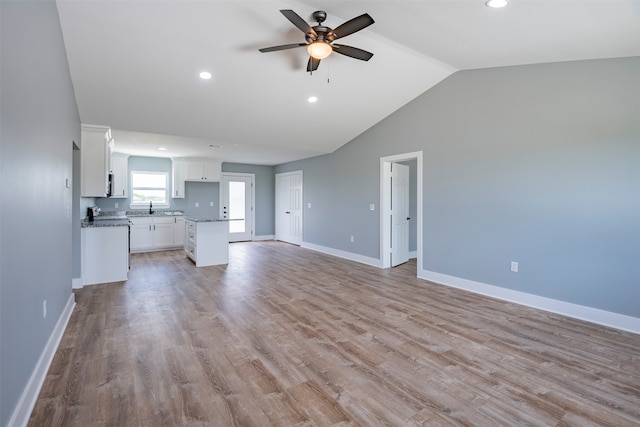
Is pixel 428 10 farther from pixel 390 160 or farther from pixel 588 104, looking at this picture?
pixel 390 160

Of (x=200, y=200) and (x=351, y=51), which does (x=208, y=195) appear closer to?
(x=200, y=200)

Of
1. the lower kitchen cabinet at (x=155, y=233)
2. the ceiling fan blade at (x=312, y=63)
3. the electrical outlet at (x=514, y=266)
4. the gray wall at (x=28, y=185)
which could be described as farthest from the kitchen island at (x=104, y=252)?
the electrical outlet at (x=514, y=266)

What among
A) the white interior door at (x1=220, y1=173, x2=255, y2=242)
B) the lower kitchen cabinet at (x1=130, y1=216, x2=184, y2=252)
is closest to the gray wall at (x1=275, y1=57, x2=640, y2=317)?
the white interior door at (x1=220, y1=173, x2=255, y2=242)

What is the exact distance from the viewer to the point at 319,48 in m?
2.80

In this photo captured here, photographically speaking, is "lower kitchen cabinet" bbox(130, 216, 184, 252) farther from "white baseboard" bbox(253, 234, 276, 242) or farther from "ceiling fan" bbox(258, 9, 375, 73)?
"ceiling fan" bbox(258, 9, 375, 73)

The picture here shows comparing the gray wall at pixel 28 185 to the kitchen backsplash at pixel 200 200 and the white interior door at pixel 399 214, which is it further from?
the kitchen backsplash at pixel 200 200

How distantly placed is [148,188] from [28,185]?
6.58m

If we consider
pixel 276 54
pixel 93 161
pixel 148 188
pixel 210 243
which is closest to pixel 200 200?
pixel 148 188

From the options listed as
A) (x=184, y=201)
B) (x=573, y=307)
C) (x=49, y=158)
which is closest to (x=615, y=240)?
(x=573, y=307)

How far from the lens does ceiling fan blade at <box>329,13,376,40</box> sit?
8.12 ft

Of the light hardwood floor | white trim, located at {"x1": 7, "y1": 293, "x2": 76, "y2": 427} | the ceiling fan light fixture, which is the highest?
the ceiling fan light fixture

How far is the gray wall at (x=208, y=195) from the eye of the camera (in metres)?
7.84

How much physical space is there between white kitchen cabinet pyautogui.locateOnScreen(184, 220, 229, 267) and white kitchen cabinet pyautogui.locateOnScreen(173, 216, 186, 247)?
1.83 m

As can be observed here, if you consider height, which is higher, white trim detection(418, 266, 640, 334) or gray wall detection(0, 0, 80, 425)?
gray wall detection(0, 0, 80, 425)
